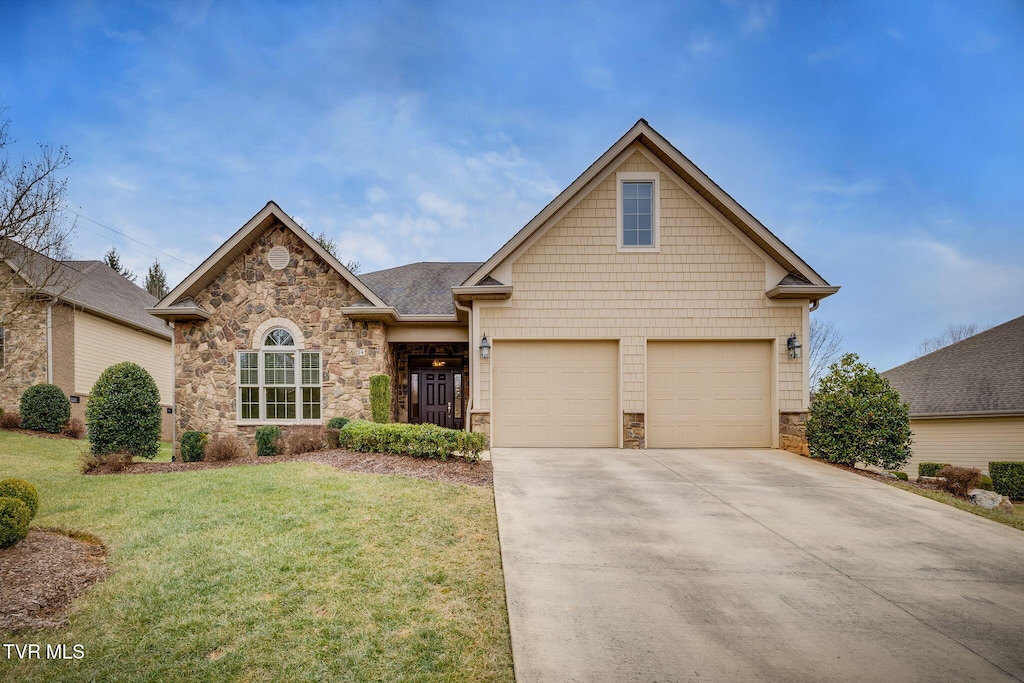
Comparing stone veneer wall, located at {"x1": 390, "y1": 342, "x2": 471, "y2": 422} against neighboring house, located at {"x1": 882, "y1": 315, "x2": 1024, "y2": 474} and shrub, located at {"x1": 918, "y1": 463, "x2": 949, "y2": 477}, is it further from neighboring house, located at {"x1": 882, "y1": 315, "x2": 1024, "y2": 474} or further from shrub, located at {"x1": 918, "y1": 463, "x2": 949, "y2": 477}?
shrub, located at {"x1": 918, "y1": 463, "x2": 949, "y2": 477}

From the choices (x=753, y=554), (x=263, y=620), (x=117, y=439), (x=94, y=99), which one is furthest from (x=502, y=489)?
(x=94, y=99)

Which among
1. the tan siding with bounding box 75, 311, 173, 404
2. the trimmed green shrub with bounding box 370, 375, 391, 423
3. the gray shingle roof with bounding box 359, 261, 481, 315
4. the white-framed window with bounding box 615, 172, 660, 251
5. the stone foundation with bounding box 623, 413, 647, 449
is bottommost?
the stone foundation with bounding box 623, 413, 647, 449

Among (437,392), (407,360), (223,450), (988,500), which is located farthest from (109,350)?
(988,500)

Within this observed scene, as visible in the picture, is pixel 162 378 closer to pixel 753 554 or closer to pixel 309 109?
pixel 309 109

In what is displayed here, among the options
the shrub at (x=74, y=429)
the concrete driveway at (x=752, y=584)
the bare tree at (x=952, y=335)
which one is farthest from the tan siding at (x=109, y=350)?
the bare tree at (x=952, y=335)

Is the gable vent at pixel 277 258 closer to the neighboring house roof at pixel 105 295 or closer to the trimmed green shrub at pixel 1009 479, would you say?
the neighboring house roof at pixel 105 295

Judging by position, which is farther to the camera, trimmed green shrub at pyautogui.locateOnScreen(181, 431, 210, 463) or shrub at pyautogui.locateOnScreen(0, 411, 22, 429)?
shrub at pyautogui.locateOnScreen(0, 411, 22, 429)

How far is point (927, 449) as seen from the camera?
1641 centimetres

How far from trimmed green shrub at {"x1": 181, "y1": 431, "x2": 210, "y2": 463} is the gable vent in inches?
162

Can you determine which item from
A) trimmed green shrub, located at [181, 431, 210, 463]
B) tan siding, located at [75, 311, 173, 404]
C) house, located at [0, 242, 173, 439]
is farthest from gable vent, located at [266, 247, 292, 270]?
tan siding, located at [75, 311, 173, 404]

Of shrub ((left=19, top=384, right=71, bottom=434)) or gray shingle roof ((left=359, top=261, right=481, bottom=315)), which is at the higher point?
gray shingle roof ((left=359, top=261, right=481, bottom=315))

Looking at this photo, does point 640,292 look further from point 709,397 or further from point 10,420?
point 10,420

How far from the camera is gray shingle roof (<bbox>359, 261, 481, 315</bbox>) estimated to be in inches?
481

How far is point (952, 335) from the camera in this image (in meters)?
36.8
